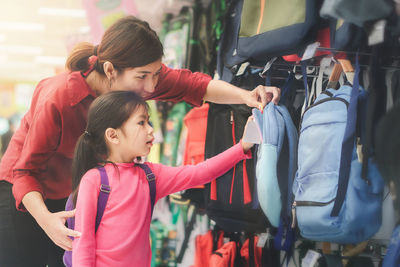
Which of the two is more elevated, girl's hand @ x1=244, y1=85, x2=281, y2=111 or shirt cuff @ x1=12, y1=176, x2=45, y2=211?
girl's hand @ x1=244, y1=85, x2=281, y2=111

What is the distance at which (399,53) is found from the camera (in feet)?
2.95

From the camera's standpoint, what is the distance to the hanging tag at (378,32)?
0.76m

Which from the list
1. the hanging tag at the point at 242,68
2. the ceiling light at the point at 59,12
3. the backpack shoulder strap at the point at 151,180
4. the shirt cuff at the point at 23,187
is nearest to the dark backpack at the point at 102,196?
the backpack shoulder strap at the point at 151,180

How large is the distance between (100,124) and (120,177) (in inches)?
7.7

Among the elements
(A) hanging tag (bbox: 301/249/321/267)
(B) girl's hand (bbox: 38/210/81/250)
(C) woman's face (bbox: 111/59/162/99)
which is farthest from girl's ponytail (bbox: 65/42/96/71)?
(A) hanging tag (bbox: 301/249/321/267)

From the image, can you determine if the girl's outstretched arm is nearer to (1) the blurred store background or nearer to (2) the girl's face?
(2) the girl's face

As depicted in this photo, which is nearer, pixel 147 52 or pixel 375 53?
pixel 375 53

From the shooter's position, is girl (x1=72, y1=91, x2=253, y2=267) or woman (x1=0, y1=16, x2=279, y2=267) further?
woman (x1=0, y1=16, x2=279, y2=267)

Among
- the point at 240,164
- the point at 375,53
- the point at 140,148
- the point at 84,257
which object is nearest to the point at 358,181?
the point at 375,53

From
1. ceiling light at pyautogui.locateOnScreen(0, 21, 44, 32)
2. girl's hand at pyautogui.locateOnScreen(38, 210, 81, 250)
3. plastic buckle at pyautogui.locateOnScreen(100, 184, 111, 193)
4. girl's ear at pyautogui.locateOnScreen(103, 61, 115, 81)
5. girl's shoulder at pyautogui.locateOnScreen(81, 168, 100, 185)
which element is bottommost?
girl's hand at pyautogui.locateOnScreen(38, 210, 81, 250)

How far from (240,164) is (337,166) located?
0.50 meters

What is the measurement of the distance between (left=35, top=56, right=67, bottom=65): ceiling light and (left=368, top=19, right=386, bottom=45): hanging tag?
141 centimetres

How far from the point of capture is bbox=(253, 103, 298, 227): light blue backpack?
3.81 ft

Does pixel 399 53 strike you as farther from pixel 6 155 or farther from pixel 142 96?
pixel 6 155
